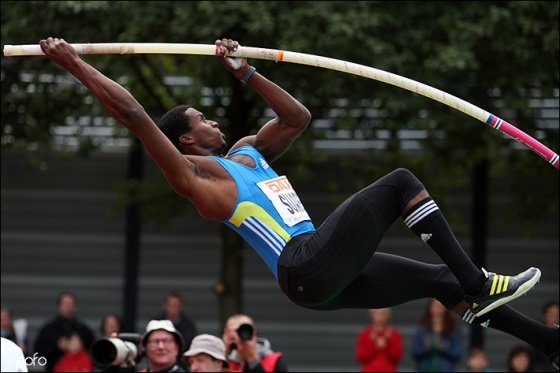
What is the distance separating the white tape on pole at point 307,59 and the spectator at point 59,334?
18.8 ft

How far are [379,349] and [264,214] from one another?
5371mm

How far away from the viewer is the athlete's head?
6.15 meters

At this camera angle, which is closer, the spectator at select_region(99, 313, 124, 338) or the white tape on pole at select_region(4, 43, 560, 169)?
the white tape on pole at select_region(4, 43, 560, 169)

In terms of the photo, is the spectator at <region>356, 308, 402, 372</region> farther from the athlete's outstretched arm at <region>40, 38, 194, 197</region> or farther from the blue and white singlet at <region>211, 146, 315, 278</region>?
the athlete's outstretched arm at <region>40, 38, 194, 197</region>

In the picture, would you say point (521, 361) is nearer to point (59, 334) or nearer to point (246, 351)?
point (246, 351)

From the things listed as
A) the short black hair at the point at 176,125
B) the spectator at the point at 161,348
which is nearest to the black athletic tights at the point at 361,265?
the short black hair at the point at 176,125

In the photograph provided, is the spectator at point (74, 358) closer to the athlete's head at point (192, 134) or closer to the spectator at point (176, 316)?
the spectator at point (176, 316)

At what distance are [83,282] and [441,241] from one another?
8.97 meters

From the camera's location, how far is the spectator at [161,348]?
296 inches

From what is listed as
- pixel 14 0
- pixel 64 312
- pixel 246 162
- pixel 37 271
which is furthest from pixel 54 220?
pixel 246 162

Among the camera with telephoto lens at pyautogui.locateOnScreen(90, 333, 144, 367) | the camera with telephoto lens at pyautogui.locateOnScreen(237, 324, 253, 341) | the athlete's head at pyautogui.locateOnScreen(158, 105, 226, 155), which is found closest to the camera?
the athlete's head at pyautogui.locateOnScreen(158, 105, 226, 155)

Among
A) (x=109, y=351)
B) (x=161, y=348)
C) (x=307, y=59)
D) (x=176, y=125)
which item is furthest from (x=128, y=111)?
(x=161, y=348)

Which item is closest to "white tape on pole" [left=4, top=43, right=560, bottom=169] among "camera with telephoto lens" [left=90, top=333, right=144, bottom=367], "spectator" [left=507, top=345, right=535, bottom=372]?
"camera with telephoto lens" [left=90, top=333, right=144, bottom=367]

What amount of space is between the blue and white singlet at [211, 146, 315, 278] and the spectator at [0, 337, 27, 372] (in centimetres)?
172
